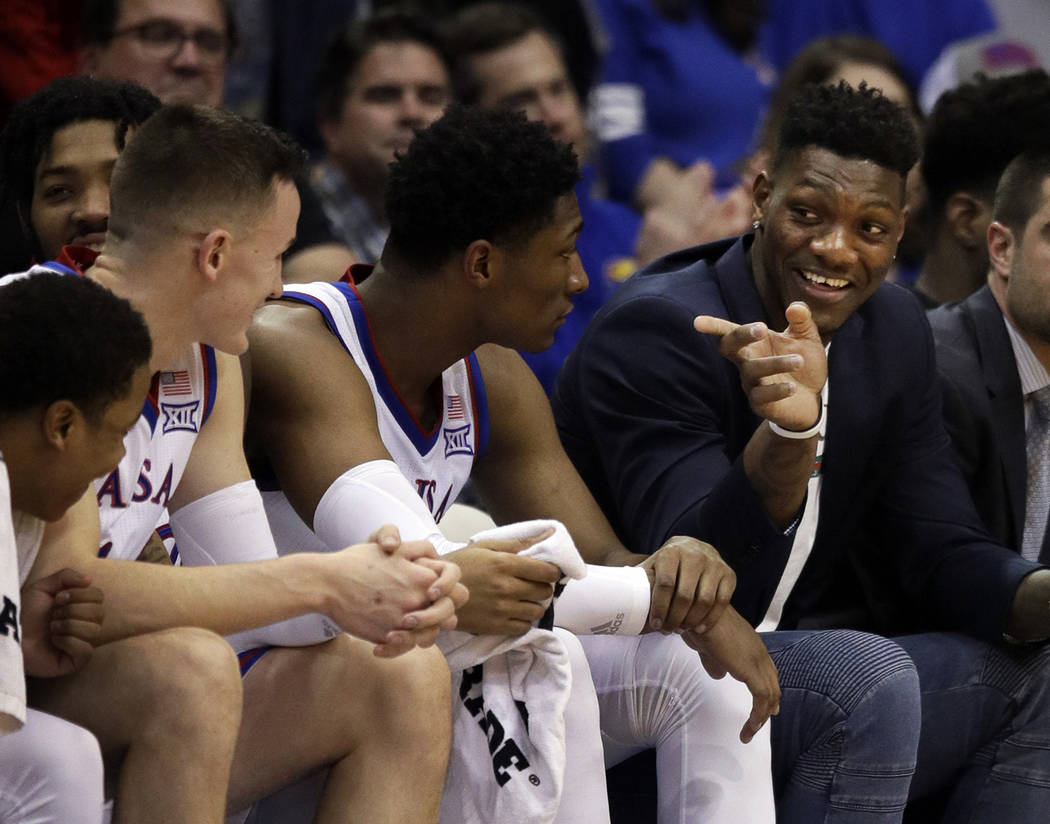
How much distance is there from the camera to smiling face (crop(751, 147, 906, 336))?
3311 millimetres

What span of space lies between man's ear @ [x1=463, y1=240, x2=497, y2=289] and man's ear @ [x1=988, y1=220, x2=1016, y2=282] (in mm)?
1390

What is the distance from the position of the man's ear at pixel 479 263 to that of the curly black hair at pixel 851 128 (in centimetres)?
77

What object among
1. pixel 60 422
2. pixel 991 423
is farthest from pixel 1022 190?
pixel 60 422

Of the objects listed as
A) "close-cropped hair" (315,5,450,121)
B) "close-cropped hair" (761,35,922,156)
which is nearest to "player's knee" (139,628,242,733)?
"close-cropped hair" (315,5,450,121)

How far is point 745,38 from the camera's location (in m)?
6.02

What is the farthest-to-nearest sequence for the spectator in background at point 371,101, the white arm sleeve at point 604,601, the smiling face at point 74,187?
the spectator in background at point 371,101 → the smiling face at point 74,187 → the white arm sleeve at point 604,601

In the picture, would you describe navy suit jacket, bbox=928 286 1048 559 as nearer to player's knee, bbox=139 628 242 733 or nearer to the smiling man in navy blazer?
the smiling man in navy blazer

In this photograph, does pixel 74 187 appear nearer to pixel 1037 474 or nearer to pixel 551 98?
pixel 1037 474

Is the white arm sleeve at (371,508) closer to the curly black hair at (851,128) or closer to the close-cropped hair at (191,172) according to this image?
the close-cropped hair at (191,172)

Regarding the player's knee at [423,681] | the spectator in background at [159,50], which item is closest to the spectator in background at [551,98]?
the spectator in background at [159,50]

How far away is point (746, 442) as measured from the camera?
131 inches

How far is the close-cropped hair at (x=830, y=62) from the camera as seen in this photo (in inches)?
203

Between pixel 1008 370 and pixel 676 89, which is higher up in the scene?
pixel 676 89

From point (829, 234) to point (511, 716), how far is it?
3.95ft
